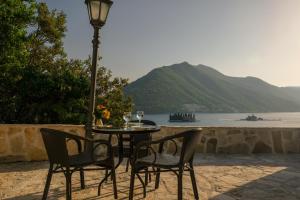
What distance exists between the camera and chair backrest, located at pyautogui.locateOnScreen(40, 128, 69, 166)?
3064 mm

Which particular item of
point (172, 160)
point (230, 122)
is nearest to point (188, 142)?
point (172, 160)

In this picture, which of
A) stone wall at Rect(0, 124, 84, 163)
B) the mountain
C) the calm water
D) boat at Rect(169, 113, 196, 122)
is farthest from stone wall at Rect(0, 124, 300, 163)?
the mountain

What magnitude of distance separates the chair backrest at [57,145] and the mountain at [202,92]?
274 feet

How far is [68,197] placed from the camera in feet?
10.3

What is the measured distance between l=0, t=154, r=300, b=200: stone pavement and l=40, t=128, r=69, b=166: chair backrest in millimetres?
732

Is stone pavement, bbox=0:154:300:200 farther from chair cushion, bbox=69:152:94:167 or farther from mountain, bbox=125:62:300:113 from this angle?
mountain, bbox=125:62:300:113

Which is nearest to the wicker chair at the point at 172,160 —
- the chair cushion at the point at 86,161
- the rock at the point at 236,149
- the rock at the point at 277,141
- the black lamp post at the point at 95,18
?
the chair cushion at the point at 86,161

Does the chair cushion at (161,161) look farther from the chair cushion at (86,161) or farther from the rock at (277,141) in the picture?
the rock at (277,141)

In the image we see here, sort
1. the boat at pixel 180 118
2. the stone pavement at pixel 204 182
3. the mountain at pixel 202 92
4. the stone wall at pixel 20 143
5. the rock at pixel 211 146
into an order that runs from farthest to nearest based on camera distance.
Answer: the mountain at pixel 202 92, the boat at pixel 180 118, the rock at pixel 211 146, the stone wall at pixel 20 143, the stone pavement at pixel 204 182

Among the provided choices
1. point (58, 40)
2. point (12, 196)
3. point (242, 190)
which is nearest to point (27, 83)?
point (12, 196)

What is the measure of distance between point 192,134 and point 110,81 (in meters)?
10.8

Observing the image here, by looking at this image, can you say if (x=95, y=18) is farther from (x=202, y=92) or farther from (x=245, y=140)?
(x=202, y=92)

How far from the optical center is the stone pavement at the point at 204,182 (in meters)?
3.81

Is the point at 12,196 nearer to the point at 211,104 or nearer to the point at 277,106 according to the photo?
the point at 211,104
